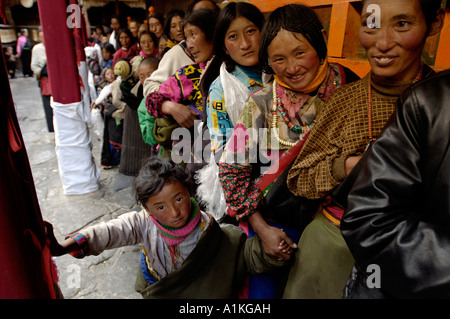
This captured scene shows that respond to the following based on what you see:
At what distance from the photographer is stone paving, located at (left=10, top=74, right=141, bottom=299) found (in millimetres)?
2748

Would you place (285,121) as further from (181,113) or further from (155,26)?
(155,26)

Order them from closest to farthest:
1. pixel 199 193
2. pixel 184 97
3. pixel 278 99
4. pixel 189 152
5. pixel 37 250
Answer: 1. pixel 37 250
2. pixel 278 99
3. pixel 199 193
4. pixel 184 97
5. pixel 189 152

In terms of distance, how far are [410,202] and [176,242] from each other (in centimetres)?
130

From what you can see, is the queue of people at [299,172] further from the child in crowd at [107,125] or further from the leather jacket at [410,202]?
the child in crowd at [107,125]

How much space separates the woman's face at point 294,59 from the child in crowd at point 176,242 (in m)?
0.83

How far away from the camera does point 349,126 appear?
3.69 feet

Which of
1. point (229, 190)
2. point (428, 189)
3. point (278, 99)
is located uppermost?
point (278, 99)

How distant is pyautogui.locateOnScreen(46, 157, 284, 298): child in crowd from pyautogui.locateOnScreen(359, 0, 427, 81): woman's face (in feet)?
3.27

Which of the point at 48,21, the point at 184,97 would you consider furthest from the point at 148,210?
the point at 48,21

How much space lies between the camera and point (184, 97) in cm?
232

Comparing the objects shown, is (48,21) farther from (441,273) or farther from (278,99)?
(441,273)

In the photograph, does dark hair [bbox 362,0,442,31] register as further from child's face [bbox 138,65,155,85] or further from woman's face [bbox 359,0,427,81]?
child's face [bbox 138,65,155,85]
